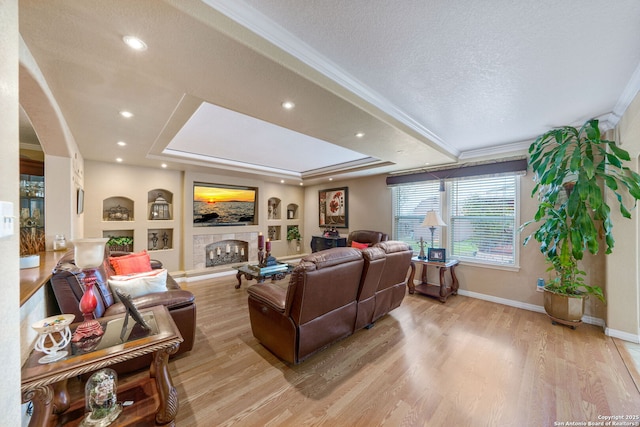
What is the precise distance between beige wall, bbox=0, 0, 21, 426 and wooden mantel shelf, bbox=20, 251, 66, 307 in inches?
17.2

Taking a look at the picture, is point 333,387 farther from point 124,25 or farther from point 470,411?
point 124,25

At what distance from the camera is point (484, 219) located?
12.9ft

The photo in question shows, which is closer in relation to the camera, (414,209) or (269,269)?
(269,269)

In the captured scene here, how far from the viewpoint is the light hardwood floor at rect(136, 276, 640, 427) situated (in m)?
1.67

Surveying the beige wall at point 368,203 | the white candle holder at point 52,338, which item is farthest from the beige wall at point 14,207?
the beige wall at point 368,203

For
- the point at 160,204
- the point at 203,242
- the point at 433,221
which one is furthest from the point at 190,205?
the point at 433,221

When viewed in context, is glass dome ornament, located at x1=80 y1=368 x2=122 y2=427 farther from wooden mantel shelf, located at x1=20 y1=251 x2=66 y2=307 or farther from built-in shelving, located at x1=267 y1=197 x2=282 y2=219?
built-in shelving, located at x1=267 y1=197 x2=282 y2=219

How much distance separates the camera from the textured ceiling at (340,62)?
127 cm

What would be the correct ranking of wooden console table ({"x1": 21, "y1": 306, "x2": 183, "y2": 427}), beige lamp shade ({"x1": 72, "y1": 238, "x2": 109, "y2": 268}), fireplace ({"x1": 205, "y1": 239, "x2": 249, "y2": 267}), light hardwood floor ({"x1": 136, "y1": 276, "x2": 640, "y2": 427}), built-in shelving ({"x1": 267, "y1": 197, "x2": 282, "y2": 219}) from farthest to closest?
built-in shelving ({"x1": 267, "y1": 197, "x2": 282, "y2": 219}) < fireplace ({"x1": 205, "y1": 239, "x2": 249, "y2": 267}) < light hardwood floor ({"x1": 136, "y1": 276, "x2": 640, "y2": 427}) < beige lamp shade ({"x1": 72, "y1": 238, "x2": 109, "y2": 268}) < wooden console table ({"x1": 21, "y1": 306, "x2": 183, "y2": 427})

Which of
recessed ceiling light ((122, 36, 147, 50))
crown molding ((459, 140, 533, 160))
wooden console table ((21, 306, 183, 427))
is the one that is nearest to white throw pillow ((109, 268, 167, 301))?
wooden console table ((21, 306, 183, 427))

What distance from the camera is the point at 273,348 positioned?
2.31 meters

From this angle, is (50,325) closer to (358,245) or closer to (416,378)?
(416,378)

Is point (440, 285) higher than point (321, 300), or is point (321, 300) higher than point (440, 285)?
point (321, 300)

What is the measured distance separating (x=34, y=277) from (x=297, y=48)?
230 centimetres
